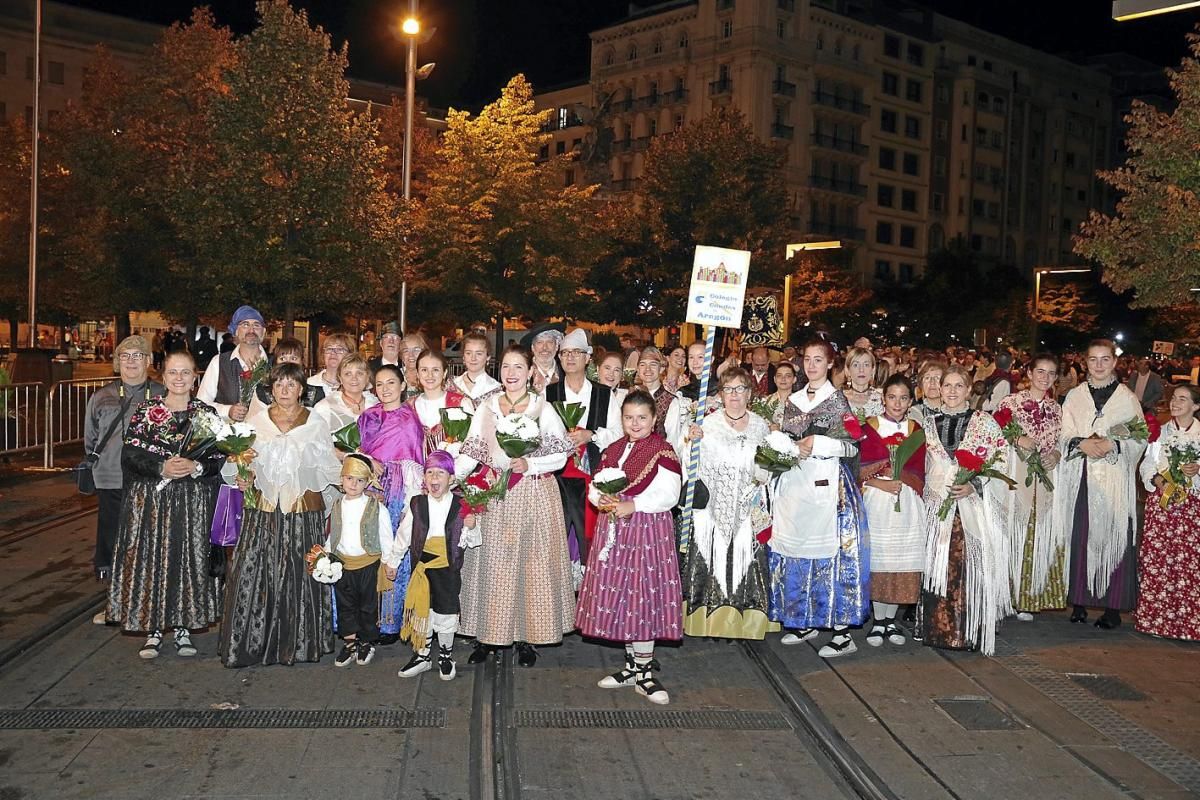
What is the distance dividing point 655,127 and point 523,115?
34.9 meters

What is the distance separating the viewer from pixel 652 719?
605cm

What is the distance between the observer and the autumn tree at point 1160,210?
752 inches

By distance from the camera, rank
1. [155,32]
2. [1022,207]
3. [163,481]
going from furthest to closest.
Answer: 1. [1022,207]
2. [155,32]
3. [163,481]

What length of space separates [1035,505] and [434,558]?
4.72 metres

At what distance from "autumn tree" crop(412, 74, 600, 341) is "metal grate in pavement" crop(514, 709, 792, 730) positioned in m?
24.2

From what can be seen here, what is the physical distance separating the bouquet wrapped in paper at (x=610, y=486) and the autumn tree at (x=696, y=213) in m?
29.0

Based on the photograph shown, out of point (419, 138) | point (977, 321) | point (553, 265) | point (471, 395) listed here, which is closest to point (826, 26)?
point (977, 321)

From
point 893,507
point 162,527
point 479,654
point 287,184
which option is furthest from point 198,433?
point 287,184

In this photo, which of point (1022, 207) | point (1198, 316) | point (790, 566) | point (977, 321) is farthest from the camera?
point (1022, 207)

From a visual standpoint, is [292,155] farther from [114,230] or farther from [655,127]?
[655,127]

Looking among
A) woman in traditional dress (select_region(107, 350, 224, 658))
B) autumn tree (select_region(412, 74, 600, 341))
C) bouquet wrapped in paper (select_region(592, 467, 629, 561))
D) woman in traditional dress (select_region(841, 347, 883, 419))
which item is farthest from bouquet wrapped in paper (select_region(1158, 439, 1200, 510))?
autumn tree (select_region(412, 74, 600, 341))

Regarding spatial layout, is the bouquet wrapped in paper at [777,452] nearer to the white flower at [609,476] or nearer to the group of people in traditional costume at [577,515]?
the group of people in traditional costume at [577,515]

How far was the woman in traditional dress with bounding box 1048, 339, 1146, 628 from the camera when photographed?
8453mm

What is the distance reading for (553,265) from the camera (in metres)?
30.6
